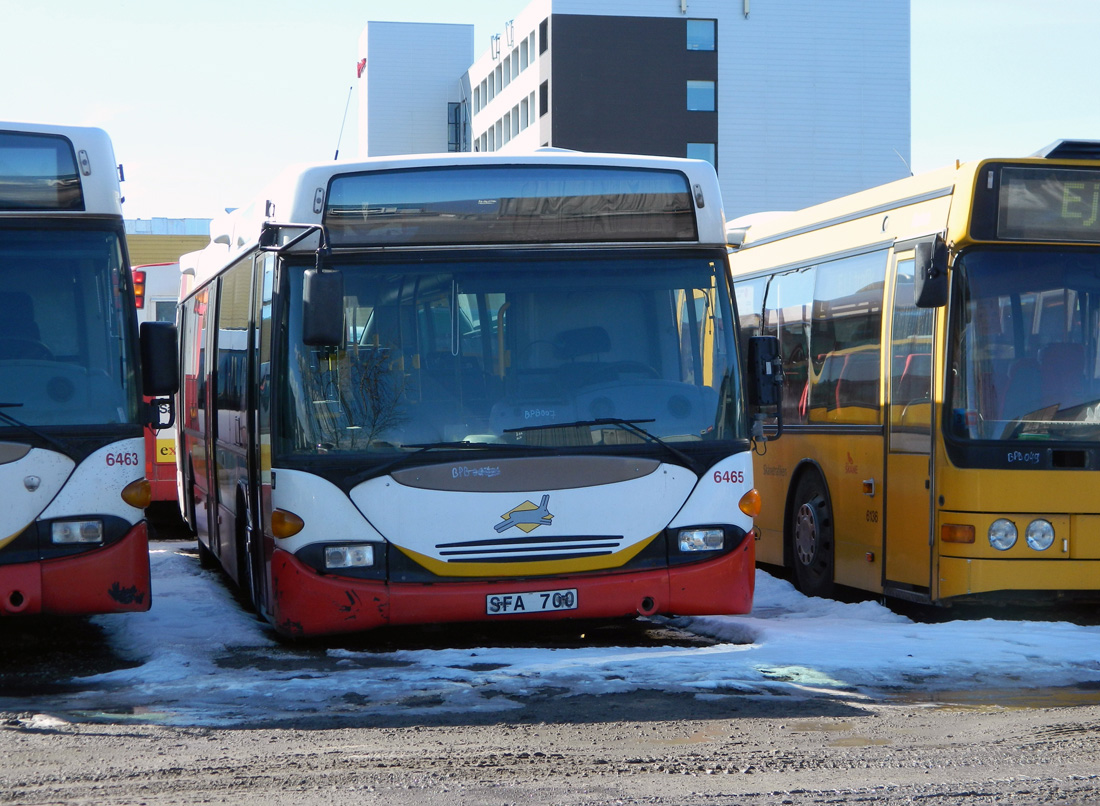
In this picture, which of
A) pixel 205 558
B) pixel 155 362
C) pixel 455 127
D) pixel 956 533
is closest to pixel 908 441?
pixel 956 533

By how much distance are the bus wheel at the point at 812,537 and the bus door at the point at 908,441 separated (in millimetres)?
1000

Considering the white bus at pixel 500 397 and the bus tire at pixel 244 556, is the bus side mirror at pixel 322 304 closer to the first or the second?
the white bus at pixel 500 397

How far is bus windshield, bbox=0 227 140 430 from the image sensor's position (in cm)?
847

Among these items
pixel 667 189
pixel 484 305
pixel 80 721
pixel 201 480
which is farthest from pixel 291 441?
pixel 201 480

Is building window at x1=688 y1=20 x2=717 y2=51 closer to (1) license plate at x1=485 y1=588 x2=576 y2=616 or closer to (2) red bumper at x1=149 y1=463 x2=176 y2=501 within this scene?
(2) red bumper at x1=149 y1=463 x2=176 y2=501

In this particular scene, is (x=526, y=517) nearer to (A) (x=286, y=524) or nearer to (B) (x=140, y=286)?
(A) (x=286, y=524)

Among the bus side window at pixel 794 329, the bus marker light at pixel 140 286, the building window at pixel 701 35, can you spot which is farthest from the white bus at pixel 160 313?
the building window at pixel 701 35

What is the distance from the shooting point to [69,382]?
8.55 m

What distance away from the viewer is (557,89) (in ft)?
219

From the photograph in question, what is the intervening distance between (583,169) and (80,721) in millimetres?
4346

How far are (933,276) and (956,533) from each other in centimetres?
168

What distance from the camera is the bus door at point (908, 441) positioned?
10.0 meters

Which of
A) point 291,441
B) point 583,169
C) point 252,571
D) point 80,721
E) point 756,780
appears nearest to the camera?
point 756,780

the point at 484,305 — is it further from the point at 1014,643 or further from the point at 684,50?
the point at 684,50
